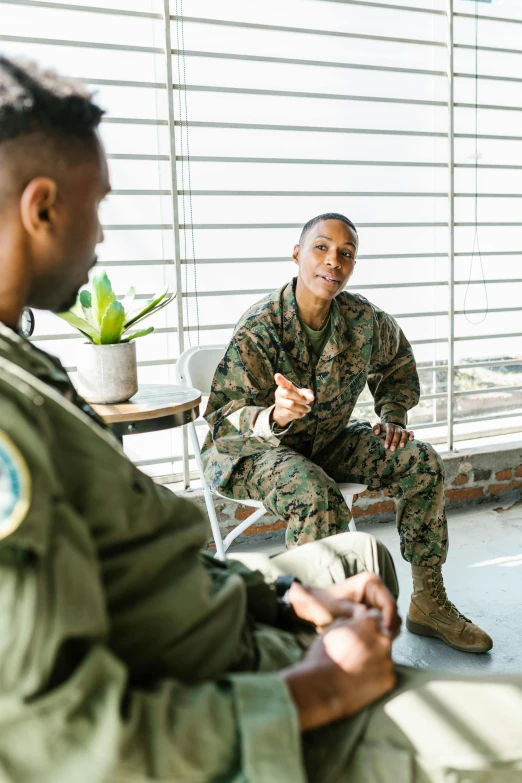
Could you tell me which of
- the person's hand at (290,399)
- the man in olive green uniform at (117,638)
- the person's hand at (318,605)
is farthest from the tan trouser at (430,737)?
the person's hand at (290,399)

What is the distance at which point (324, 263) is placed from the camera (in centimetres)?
257

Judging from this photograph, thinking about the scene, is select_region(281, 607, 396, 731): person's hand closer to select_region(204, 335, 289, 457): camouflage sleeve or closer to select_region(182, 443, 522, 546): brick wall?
select_region(204, 335, 289, 457): camouflage sleeve

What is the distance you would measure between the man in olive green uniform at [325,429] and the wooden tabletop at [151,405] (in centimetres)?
14

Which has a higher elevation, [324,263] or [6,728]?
[324,263]

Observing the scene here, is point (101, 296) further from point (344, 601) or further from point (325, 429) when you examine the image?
point (344, 601)

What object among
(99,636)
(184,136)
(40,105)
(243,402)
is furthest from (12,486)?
(184,136)

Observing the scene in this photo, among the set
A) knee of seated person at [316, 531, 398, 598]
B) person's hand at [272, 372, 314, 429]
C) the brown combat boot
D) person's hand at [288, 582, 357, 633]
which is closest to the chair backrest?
person's hand at [272, 372, 314, 429]

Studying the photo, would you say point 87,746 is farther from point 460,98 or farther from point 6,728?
point 460,98

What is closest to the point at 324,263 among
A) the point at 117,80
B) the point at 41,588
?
the point at 117,80

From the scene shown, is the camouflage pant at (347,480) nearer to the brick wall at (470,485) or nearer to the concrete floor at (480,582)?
the concrete floor at (480,582)

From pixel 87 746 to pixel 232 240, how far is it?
9.92 feet

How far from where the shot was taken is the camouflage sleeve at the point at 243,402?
2283 mm

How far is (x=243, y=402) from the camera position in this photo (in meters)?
2.41

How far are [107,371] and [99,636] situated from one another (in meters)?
1.59
